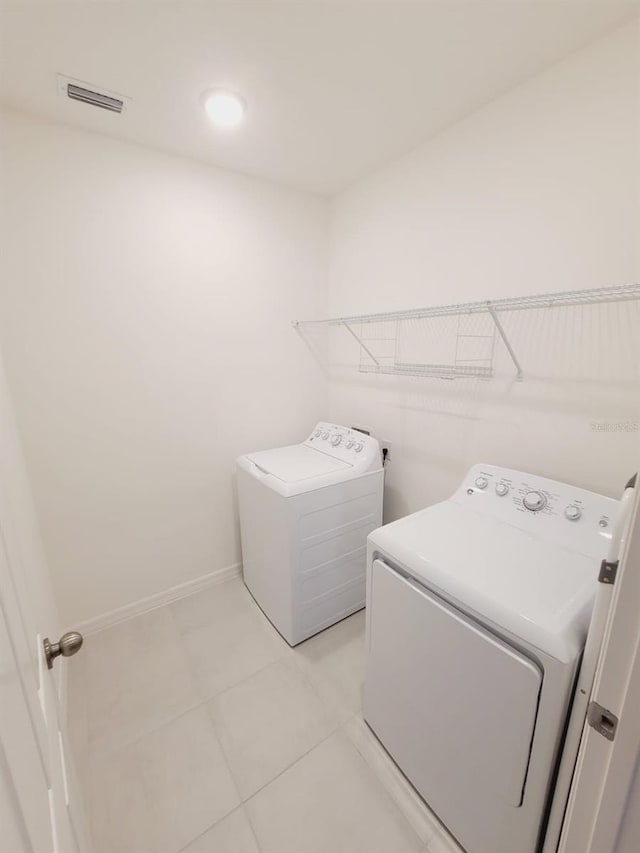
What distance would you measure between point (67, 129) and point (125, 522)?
6.34 ft

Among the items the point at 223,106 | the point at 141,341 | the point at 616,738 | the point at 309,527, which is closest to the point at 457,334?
the point at 309,527

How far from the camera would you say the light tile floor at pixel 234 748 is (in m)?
1.16

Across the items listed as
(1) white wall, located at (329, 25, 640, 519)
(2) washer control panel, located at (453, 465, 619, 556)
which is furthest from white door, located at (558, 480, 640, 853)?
(1) white wall, located at (329, 25, 640, 519)

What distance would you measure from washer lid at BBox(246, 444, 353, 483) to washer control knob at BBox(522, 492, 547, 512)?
2.81 ft

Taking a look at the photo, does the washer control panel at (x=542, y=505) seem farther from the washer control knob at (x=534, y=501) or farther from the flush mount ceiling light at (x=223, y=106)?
the flush mount ceiling light at (x=223, y=106)

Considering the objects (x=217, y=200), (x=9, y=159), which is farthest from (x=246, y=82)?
(x=9, y=159)

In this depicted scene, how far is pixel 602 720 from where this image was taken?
570 mm

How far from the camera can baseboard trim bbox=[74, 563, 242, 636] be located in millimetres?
1967

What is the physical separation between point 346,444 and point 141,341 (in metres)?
1.29

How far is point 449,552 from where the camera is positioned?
113 centimetres

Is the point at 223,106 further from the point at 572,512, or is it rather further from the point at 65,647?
the point at 572,512

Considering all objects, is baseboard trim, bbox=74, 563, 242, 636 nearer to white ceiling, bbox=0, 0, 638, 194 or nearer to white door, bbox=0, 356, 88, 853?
white door, bbox=0, 356, 88, 853

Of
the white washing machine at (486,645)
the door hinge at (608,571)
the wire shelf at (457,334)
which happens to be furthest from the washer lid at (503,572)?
the wire shelf at (457,334)

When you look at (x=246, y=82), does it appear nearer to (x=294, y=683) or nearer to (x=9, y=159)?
(x=9, y=159)
